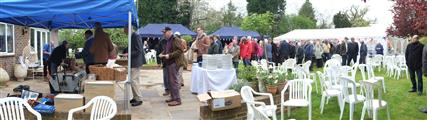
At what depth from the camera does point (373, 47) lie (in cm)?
2502

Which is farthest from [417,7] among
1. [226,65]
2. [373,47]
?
[373,47]

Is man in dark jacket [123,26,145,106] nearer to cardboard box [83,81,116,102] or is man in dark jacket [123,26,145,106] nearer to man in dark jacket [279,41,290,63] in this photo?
cardboard box [83,81,116,102]

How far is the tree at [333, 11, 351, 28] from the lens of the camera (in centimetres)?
5259

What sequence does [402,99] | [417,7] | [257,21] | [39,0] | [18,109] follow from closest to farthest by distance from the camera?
[18,109], [39,0], [417,7], [402,99], [257,21]

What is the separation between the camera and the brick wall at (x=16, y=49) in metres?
14.5

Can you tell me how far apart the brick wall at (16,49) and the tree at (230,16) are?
1487 inches

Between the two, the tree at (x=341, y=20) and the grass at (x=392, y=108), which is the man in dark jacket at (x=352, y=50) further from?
the tree at (x=341, y=20)

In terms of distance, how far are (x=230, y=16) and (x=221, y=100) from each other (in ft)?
157

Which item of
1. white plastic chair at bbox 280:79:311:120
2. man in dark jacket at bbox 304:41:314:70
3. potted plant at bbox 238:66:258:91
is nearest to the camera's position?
white plastic chair at bbox 280:79:311:120

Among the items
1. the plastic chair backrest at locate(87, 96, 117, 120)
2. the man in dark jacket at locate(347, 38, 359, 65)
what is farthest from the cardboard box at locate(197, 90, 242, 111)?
the man in dark jacket at locate(347, 38, 359, 65)

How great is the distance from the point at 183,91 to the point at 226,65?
1482mm

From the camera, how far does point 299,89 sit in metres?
7.75

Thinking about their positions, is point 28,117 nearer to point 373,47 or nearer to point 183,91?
point 183,91

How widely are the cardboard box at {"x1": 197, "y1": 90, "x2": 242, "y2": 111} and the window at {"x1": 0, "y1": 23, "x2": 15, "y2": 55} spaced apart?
9.71 metres
